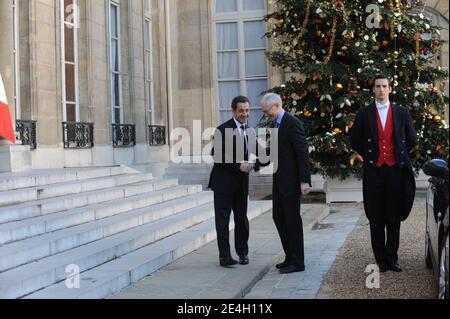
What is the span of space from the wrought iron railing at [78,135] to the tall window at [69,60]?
217 mm

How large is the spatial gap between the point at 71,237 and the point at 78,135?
22.2 ft

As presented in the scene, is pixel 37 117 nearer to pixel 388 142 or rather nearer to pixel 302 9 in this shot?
pixel 302 9

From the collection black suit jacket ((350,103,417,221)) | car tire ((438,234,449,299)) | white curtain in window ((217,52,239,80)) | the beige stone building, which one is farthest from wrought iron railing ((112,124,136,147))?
car tire ((438,234,449,299))

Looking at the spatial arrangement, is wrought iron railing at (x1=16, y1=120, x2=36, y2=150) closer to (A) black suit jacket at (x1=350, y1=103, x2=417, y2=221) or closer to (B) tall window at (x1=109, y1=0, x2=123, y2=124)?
(B) tall window at (x1=109, y1=0, x2=123, y2=124)

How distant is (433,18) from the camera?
17.6 metres

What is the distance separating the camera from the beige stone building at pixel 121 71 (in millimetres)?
11836

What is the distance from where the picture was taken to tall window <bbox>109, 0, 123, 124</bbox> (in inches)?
588

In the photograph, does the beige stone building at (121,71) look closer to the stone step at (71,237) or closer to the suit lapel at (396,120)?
the stone step at (71,237)

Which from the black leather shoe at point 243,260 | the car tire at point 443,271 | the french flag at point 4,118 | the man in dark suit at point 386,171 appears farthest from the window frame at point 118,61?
the car tire at point 443,271

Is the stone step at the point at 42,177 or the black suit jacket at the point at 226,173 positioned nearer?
the black suit jacket at the point at 226,173

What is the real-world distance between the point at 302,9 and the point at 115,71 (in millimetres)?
4604

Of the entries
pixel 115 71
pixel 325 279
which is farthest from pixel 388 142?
pixel 115 71

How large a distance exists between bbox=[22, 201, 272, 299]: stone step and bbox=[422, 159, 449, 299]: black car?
2.73m

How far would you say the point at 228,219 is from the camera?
264 inches
